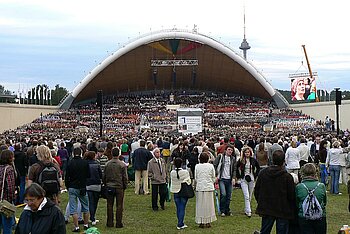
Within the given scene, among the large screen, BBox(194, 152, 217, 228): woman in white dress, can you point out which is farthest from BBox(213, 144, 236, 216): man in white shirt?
the large screen

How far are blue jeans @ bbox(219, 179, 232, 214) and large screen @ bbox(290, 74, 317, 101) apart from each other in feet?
159

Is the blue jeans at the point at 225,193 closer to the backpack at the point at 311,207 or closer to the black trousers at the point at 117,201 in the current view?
the black trousers at the point at 117,201

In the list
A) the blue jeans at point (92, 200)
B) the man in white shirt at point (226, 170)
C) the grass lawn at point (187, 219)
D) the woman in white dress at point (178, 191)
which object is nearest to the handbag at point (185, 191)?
the woman in white dress at point (178, 191)

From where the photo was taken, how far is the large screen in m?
57.6

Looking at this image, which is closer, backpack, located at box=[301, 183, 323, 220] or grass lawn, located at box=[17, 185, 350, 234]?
backpack, located at box=[301, 183, 323, 220]

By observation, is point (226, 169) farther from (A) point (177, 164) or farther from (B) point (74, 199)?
(B) point (74, 199)

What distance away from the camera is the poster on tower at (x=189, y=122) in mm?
38688

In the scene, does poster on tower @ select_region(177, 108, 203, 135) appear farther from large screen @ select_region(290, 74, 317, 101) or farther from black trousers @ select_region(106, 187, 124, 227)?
black trousers @ select_region(106, 187, 124, 227)

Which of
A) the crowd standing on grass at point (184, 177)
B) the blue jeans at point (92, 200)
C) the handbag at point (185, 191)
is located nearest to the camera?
the crowd standing on grass at point (184, 177)

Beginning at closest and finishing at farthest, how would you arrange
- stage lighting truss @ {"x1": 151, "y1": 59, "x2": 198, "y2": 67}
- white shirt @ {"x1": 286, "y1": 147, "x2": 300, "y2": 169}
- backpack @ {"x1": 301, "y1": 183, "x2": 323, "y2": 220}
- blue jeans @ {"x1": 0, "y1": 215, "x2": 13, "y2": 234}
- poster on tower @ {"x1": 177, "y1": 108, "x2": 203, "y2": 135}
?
backpack @ {"x1": 301, "y1": 183, "x2": 323, "y2": 220} < blue jeans @ {"x1": 0, "y1": 215, "x2": 13, "y2": 234} < white shirt @ {"x1": 286, "y1": 147, "x2": 300, "y2": 169} < poster on tower @ {"x1": 177, "y1": 108, "x2": 203, "y2": 135} < stage lighting truss @ {"x1": 151, "y1": 59, "x2": 198, "y2": 67}

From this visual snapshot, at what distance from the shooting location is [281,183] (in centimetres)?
693

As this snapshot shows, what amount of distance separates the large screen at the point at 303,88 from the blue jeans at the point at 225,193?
48.4m

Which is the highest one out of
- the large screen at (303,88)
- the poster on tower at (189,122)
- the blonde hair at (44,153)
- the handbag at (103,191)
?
the large screen at (303,88)

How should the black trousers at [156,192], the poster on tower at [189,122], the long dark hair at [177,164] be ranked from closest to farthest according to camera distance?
the long dark hair at [177,164]
the black trousers at [156,192]
the poster on tower at [189,122]
